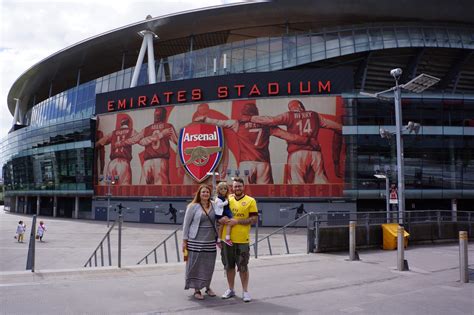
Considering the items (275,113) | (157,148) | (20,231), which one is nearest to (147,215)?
(157,148)

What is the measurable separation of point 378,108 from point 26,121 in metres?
68.4

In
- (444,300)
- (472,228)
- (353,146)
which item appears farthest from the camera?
(353,146)

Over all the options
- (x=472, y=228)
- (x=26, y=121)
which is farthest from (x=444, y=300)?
(x=26, y=121)

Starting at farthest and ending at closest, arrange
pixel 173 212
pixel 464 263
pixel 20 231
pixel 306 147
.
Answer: pixel 173 212
pixel 306 147
pixel 20 231
pixel 464 263

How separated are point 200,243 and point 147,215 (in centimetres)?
3752

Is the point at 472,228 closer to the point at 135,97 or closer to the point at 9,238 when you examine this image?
the point at 9,238

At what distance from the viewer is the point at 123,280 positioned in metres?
7.91

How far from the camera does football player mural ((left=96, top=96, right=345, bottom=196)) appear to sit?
123 ft

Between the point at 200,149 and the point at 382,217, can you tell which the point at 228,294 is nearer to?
the point at 382,217

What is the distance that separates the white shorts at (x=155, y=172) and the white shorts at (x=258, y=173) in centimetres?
835

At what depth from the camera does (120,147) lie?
45.7 m

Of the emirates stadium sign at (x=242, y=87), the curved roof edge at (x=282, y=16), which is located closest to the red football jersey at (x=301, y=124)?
the emirates stadium sign at (x=242, y=87)

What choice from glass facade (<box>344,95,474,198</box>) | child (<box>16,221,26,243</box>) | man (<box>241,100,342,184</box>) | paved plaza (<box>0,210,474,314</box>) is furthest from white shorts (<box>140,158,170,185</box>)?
paved plaza (<box>0,210,474,314</box>)

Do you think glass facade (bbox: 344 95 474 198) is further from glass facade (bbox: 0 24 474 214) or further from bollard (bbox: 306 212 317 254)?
bollard (bbox: 306 212 317 254)
